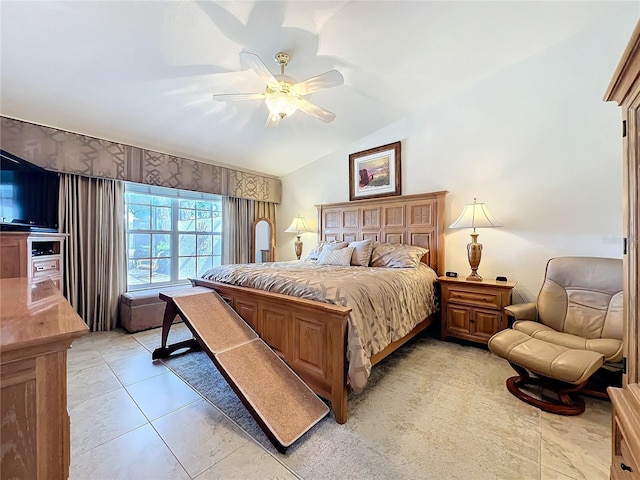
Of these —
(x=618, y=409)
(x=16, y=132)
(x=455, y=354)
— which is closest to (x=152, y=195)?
(x=16, y=132)

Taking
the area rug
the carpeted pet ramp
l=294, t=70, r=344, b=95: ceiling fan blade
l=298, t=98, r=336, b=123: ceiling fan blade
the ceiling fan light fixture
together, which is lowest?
Result: the area rug

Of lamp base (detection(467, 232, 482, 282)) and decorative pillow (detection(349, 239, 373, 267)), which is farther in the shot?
decorative pillow (detection(349, 239, 373, 267))

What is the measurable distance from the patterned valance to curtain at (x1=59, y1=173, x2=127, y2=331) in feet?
0.76

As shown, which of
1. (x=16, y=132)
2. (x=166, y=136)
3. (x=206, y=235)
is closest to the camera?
(x=16, y=132)

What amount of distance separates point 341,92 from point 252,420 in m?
3.34

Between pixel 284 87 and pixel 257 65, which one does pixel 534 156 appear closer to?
pixel 284 87

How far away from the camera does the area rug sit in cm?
146

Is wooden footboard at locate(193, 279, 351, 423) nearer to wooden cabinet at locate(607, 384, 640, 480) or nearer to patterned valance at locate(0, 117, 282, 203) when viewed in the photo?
wooden cabinet at locate(607, 384, 640, 480)

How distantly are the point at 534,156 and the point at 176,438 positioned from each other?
416 centimetres

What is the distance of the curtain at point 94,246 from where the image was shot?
10.7 feet

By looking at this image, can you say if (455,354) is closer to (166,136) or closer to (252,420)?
(252,420)

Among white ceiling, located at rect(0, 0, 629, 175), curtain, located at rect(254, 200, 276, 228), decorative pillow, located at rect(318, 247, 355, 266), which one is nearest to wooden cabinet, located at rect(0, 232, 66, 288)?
white ceiling, located at rect(0, 0, 629, 175)

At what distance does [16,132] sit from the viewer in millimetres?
2809

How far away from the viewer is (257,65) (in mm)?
2006
